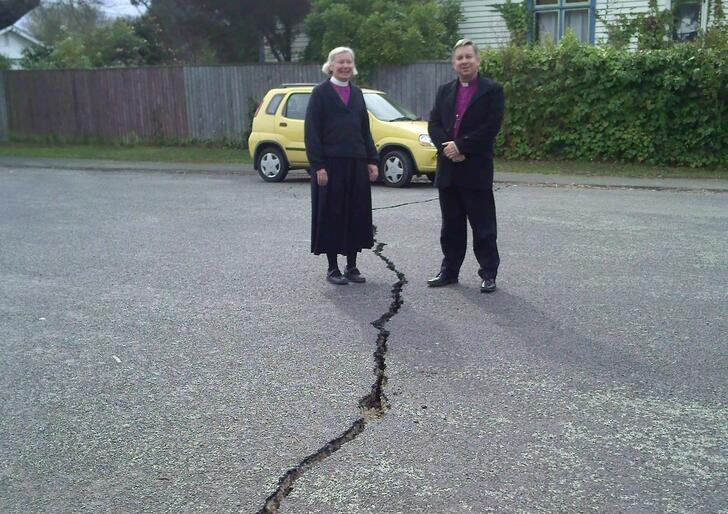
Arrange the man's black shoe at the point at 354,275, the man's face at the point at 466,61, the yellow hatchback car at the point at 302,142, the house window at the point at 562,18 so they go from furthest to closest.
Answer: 1. the house window at the point at 562,18
2. the yellow hatchback car at the point at 302,142
3. the man's black shoe at the point at 354,275
4. the man's face at the point at 466,61

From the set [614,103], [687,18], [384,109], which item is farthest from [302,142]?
[687,18]

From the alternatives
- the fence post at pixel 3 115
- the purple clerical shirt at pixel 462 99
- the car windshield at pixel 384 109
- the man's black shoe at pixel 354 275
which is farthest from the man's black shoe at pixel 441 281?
the fence post at pixel 3 115

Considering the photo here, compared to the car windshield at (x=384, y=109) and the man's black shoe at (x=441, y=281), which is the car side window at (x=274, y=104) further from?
the man's black shoe at (x=441, y=281)

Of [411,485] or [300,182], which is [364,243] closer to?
[411,485]

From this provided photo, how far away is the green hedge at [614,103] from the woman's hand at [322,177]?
1090 cm

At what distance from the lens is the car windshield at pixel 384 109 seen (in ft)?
46.5

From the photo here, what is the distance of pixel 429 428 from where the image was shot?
3961 millimetres

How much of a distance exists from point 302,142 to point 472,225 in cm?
811

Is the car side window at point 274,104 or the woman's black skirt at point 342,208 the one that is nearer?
the woman's black skirt at point 342,208

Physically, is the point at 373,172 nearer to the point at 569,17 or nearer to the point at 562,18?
the point at 562,18

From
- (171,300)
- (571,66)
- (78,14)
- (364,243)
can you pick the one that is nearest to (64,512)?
(171,300)

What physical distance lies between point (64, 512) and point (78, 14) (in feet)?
101

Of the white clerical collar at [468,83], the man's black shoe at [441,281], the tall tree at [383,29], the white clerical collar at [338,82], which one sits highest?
the tall tree at [383,29]

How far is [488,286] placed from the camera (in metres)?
6.46
